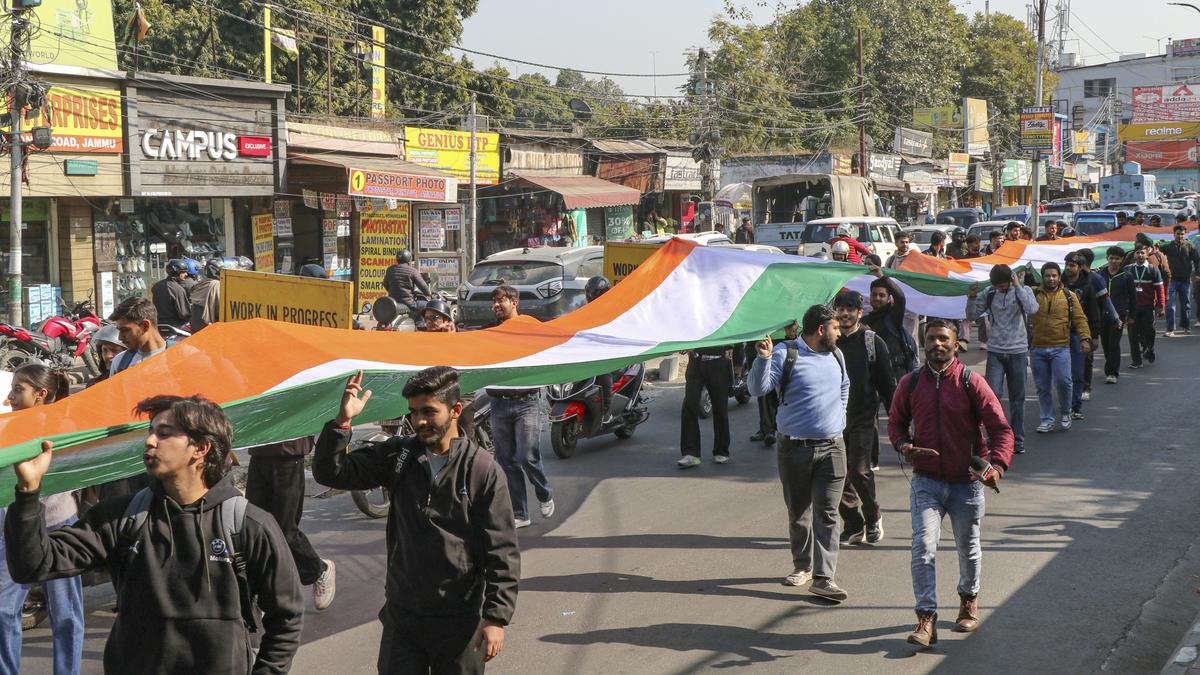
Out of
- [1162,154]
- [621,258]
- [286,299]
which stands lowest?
[286,299]

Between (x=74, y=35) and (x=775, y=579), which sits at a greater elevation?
(x=74, y=35)

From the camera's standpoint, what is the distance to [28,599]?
6738 mm

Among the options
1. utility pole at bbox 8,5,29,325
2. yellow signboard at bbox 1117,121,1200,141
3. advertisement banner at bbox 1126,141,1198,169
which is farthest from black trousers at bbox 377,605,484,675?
advertisement banner at bbox 1126,141,1198,169

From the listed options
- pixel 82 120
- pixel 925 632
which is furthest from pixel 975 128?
pixel 925 632

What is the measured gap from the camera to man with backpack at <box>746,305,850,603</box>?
6930 millimetres

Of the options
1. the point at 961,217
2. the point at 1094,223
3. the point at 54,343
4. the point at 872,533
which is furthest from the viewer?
the point at 961,217

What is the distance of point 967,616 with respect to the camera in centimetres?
636

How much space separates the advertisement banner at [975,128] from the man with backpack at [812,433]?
5746cm

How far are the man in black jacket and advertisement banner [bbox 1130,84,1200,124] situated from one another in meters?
90.9

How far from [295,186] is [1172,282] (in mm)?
16706

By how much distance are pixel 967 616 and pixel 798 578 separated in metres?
1.15

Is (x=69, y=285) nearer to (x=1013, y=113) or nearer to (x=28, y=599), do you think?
(x=28, y=599)

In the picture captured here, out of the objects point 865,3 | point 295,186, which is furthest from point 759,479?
point 865,3

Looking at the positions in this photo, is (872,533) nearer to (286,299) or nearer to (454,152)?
(286,299)
